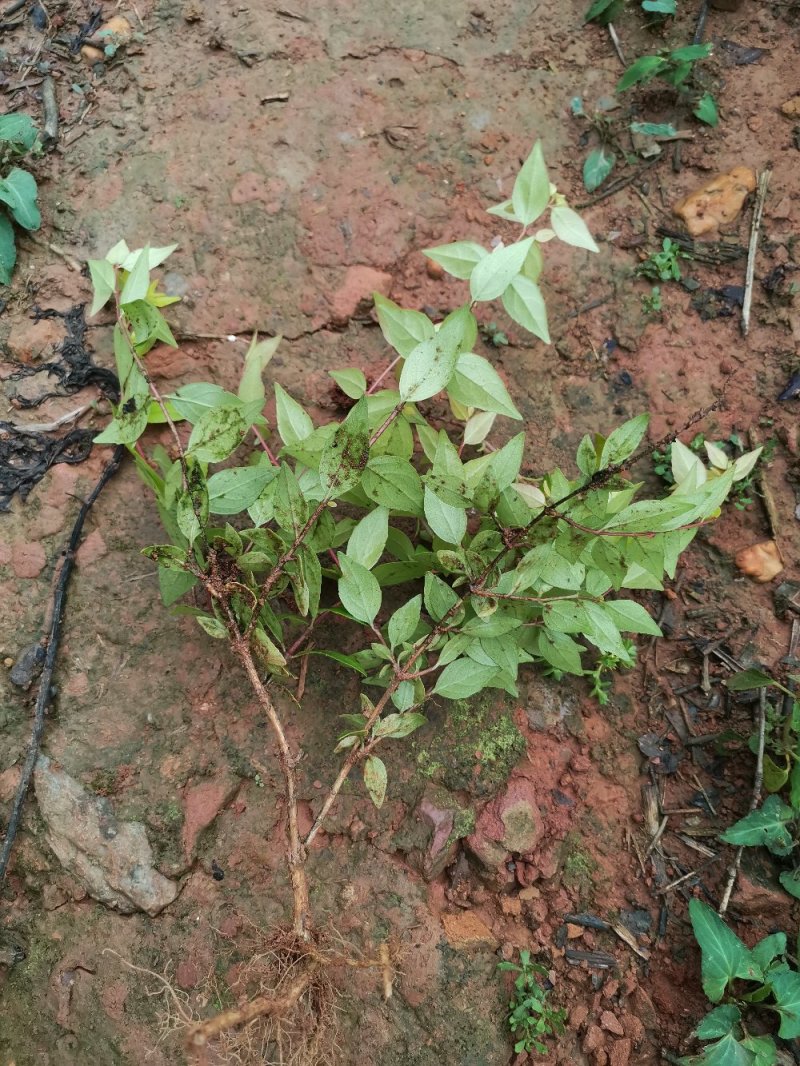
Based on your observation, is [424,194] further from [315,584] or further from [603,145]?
[315,584]

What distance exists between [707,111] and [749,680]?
205 centimetres

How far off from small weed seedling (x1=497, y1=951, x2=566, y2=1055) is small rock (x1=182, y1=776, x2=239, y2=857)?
2.83ft

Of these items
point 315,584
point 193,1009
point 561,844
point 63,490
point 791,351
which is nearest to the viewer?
point 315,584

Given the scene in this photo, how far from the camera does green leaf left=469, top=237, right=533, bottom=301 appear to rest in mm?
1963

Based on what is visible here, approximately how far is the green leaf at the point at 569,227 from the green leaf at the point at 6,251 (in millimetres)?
1807

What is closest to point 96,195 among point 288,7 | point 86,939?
point 288,7

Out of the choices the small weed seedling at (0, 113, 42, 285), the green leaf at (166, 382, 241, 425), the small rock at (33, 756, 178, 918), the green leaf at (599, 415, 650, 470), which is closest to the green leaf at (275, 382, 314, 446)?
the green leaf at (166, 382, 241, 425)

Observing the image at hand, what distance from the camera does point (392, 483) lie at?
1823 mm

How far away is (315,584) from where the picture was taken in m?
1.80

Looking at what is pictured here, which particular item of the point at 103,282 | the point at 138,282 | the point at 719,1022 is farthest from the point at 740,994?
the point at 103,282

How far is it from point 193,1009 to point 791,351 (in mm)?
2697

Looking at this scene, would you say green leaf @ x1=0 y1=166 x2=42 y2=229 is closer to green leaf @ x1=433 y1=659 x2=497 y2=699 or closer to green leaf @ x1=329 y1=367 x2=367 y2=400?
green leaf @ x1=329 y1=367 x2=367 y2=400

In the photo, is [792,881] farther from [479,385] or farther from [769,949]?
[479,385]

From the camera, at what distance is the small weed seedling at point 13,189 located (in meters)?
2.55
